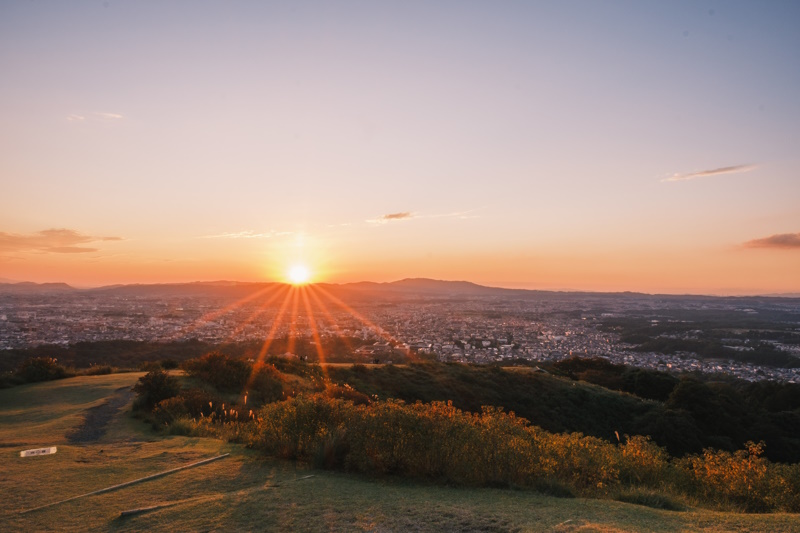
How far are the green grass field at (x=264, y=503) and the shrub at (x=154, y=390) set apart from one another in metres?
4.65

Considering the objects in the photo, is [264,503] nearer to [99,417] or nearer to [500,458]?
[500,458]

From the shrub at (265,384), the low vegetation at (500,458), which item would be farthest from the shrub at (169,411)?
the shrub at (265,384)

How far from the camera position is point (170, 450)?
371 inches

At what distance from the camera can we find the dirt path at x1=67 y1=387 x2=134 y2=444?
1102 centimetres

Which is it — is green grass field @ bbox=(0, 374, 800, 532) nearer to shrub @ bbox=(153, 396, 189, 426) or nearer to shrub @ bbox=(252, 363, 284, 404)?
shrub @ bbox=(153, 396, 189, 426)

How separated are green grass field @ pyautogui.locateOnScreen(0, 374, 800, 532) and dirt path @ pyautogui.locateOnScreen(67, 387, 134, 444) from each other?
1460 millimetres

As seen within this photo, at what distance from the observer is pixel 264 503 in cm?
620

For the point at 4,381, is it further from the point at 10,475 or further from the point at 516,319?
the point at 516,319

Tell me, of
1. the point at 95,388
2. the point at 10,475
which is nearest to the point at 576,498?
the point at 10,475

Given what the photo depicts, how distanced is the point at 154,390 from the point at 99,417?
1.77 metres

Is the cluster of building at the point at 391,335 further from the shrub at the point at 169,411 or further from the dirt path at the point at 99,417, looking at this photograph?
the shrub at the point at 169,411

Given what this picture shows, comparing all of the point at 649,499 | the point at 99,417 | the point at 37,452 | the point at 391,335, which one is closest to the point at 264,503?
the point at 649,499

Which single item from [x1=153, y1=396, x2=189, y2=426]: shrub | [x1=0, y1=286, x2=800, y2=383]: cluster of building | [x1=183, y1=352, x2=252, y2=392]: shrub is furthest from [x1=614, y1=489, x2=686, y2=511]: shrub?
[x1=0, y1=286, x2=800, y2=383]: cluster of building

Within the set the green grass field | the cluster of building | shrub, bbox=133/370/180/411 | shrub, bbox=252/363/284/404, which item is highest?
the green grass field
